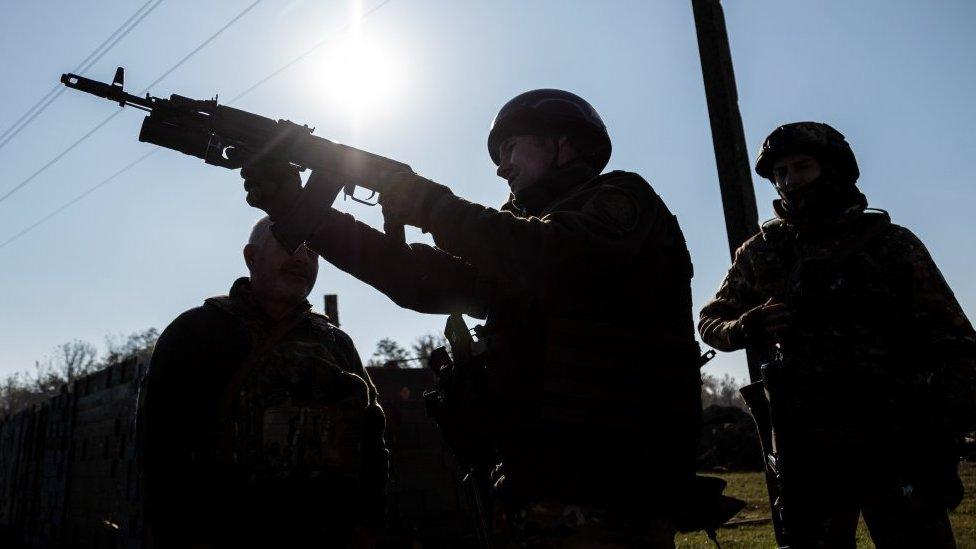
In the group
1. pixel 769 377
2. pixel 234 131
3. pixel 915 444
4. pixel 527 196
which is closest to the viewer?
pixel 527 196

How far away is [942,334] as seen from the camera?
2.96 metres

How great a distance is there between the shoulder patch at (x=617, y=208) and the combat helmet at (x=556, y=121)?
489 mm

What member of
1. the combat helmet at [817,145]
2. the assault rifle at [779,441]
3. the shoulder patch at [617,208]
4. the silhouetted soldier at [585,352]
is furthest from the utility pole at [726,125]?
the shoulder patch at [617,208]

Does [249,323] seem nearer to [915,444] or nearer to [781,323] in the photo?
[781,323]

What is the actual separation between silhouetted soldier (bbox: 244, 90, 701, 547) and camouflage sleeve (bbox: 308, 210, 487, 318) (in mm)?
215

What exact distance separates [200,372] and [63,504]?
419 inches

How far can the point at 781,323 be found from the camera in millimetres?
3205

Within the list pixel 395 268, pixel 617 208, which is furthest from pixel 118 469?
pixel 617 208

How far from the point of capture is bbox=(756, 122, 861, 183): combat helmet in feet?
11.2

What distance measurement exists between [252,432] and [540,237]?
1.76 metres

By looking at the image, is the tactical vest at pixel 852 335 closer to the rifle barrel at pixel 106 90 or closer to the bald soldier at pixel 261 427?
the bald soldier at pixel 261 427

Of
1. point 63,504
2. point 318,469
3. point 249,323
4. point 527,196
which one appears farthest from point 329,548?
point 63,504

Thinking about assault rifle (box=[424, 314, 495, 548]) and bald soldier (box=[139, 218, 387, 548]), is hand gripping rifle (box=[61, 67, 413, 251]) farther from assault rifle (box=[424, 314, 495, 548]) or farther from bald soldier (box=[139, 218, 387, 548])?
bald soldier (box=[139, 218, 387, 548])

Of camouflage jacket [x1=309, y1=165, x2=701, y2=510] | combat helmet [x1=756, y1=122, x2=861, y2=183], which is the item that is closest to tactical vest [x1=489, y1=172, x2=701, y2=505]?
camouflage jacket [x1=309, y1=165, x2=701, y2=510]
